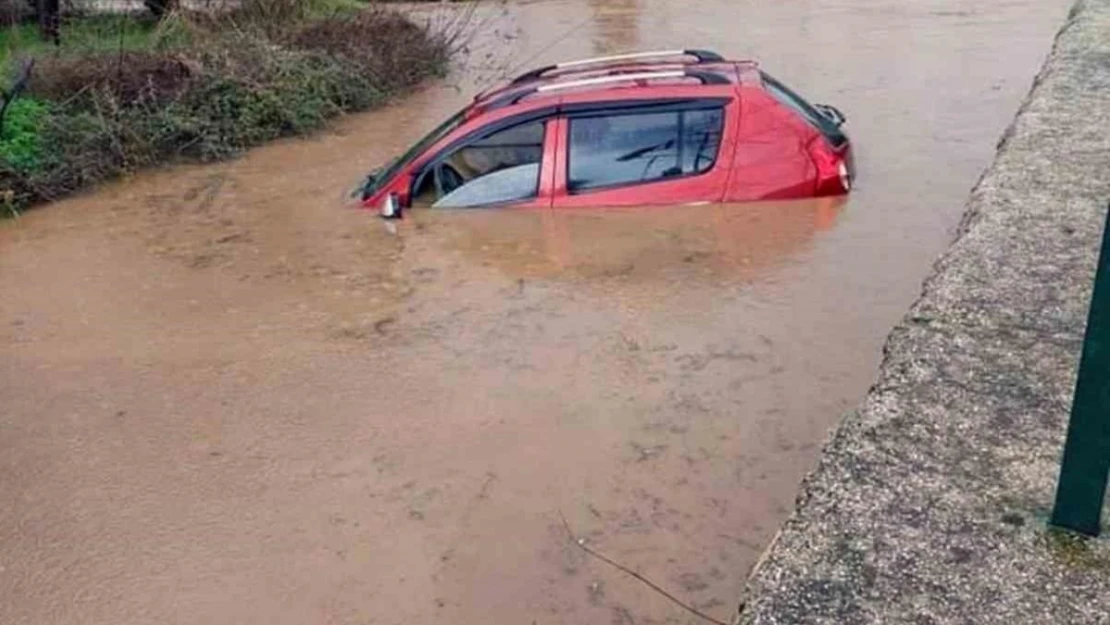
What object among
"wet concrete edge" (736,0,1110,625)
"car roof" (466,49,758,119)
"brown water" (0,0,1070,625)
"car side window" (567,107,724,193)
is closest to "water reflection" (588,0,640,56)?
"brown water" (0,0,1070,625)

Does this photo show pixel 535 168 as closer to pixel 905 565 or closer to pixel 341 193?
pixel 341 193

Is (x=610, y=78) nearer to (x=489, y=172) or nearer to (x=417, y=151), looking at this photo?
(x=489, y=172)

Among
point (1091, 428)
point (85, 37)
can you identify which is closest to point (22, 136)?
point (85, 37)

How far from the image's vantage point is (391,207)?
844 cm

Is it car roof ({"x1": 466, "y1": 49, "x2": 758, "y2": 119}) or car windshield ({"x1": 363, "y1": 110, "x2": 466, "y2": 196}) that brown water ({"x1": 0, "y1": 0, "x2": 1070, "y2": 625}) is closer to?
car windshield ({"x1": 363, "y1": 110, "x2": 466, "y2": 196})

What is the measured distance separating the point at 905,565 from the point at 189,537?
3.41m

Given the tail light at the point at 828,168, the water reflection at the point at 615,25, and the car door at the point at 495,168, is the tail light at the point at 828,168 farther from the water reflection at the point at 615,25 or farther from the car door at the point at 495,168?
the water reflection at the point at 615,25

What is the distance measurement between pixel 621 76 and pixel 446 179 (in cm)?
141

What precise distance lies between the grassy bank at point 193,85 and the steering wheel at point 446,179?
3.69m

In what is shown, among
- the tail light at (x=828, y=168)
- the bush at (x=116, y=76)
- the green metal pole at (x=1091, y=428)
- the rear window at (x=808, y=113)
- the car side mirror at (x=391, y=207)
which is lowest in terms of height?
the car side mirror at (x=391, y=207)

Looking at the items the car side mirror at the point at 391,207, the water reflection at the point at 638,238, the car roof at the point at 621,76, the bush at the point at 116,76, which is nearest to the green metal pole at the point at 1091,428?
the water reflection at the point at 638,238

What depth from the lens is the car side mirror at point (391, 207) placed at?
8406mm

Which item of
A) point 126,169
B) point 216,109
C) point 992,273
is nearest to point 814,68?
point 216,109

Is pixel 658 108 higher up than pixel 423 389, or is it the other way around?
pixel 658 108
